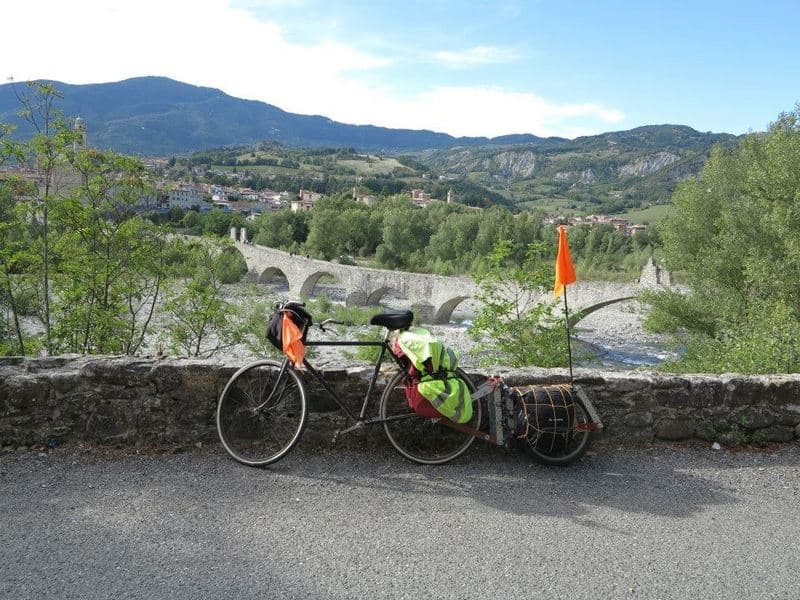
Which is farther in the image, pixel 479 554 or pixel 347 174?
pixel 347 174

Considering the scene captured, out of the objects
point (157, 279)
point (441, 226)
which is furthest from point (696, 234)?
point (441, 226)

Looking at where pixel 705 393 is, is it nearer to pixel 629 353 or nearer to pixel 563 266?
pixel 563 266

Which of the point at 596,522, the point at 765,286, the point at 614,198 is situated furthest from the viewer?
the point at 614,198

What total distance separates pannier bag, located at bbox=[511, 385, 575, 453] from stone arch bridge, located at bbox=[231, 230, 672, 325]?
27.6m

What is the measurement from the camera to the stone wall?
12.9 feet

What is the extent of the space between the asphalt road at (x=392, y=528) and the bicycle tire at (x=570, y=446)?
71mm

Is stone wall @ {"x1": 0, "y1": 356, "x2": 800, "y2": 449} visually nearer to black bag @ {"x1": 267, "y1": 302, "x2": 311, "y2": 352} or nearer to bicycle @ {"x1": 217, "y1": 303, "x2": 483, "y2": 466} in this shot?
bicycle @ {"x1": 217, "y1": 303, "x2": 483, "y2": 466}

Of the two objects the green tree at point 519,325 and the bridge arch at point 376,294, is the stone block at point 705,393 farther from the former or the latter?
the bridge arch at point 376,294

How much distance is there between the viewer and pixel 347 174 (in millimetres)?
178875

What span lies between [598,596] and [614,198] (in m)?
163

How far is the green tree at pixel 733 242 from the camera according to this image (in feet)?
51.9

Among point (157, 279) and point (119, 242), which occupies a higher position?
point (119, 242)

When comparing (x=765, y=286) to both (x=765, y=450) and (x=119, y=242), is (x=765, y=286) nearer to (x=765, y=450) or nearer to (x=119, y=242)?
(x=765, y=450)

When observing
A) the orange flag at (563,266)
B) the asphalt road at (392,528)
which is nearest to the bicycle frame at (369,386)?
the asphalt road at (392,528)
